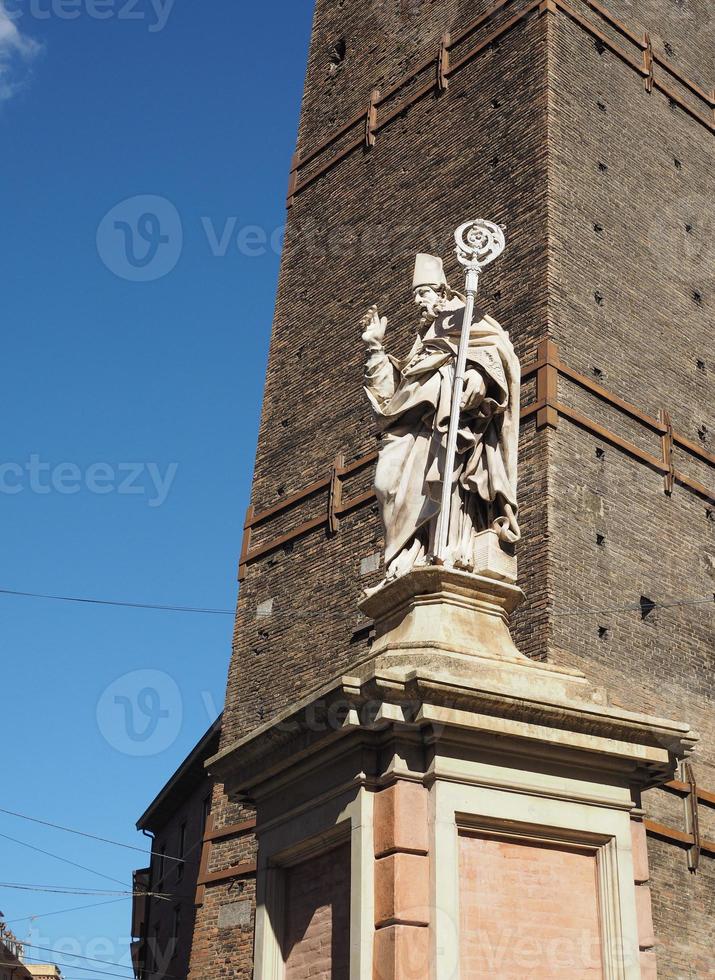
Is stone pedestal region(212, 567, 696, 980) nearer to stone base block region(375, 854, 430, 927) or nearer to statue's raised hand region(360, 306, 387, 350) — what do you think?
stone base block region(375, 854, 430, 927)

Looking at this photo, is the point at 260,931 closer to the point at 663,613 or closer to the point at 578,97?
the point at 663,613

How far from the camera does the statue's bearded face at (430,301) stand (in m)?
7.82

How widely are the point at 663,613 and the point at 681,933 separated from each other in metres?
4.11

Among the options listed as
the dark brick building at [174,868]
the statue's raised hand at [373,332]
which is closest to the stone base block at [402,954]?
the statue's raised hand at [373,332]

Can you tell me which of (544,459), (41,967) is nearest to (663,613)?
(544,459)

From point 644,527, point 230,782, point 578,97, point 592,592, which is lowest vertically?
point 230,782

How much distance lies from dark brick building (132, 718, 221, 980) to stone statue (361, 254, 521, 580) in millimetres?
22401

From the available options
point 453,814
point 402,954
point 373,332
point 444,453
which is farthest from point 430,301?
point 402,954

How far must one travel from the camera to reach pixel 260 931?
6773 mm

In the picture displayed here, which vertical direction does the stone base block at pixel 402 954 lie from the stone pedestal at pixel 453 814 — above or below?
below

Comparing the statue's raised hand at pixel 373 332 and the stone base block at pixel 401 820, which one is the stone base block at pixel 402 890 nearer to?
the stone base block at pixel 401 820

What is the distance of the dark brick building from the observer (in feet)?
102

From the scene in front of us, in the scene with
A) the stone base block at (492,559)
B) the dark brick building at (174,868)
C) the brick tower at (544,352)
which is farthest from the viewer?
the dark brick building at (174,868)

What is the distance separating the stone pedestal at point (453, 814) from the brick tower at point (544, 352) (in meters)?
8.85
